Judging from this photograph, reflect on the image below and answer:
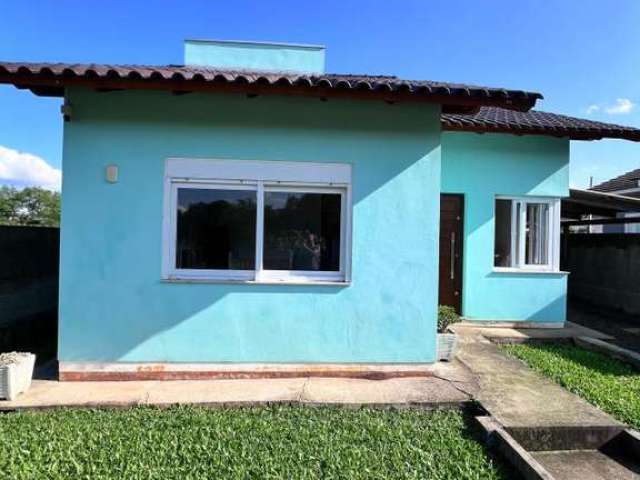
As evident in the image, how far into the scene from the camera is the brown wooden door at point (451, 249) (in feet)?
31.7

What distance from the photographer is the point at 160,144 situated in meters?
5.98

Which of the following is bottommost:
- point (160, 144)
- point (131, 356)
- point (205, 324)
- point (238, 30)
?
point (131, 356)

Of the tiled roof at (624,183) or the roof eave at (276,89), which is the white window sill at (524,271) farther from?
the tiled roof at (624,183)

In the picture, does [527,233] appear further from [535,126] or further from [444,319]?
[444,319]

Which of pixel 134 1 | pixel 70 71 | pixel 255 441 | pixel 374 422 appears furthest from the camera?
pixel 134 1

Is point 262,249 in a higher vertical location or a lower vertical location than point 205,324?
higher

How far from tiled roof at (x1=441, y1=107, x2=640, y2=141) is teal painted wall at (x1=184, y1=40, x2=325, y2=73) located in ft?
11.4

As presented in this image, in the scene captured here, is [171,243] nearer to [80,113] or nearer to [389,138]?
[80,113]

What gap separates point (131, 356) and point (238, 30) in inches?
320

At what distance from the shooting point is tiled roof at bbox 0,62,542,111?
518 cm

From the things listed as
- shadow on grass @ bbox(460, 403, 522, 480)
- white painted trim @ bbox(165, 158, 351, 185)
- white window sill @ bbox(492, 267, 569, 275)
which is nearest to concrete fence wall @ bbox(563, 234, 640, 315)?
white window sill @ bbox(492, 267, 569, 275)

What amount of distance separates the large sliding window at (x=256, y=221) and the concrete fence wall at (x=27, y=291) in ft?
12.0

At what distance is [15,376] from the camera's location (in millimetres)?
5176

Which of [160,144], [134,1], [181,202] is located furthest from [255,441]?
[134,1]
